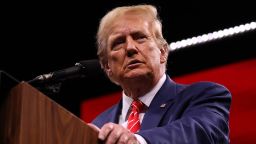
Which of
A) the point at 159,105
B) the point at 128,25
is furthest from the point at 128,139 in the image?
the point at 128,25

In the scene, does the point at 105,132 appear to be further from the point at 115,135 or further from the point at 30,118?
the point at 30,118

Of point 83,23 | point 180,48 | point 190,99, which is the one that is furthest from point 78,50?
point 190,99

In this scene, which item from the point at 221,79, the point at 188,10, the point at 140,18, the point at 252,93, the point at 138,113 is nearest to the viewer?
the point at 138,113

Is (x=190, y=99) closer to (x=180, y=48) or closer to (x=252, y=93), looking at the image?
(x=252, y=93)

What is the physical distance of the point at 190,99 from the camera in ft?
5.27

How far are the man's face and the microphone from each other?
10.3 inches

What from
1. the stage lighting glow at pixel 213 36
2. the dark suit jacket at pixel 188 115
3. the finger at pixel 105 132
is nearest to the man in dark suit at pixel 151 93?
the dark suit jacket at pixel 188 115

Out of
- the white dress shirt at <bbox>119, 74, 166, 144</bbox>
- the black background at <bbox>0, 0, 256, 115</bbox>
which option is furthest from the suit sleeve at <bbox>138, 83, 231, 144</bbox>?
the black background at <bbox>0, 0, 256, 115</bbox>

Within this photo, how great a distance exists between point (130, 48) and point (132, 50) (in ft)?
0.04

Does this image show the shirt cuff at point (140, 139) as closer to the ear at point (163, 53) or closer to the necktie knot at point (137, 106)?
the necktie knot at point (137, 106)

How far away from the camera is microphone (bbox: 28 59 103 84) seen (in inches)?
56.9

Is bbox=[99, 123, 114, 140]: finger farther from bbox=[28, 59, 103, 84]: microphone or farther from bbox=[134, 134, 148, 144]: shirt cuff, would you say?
bbox=[28, 59, 103, 84]: microphone

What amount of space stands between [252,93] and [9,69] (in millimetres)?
1715

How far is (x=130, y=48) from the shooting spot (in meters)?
1.92
